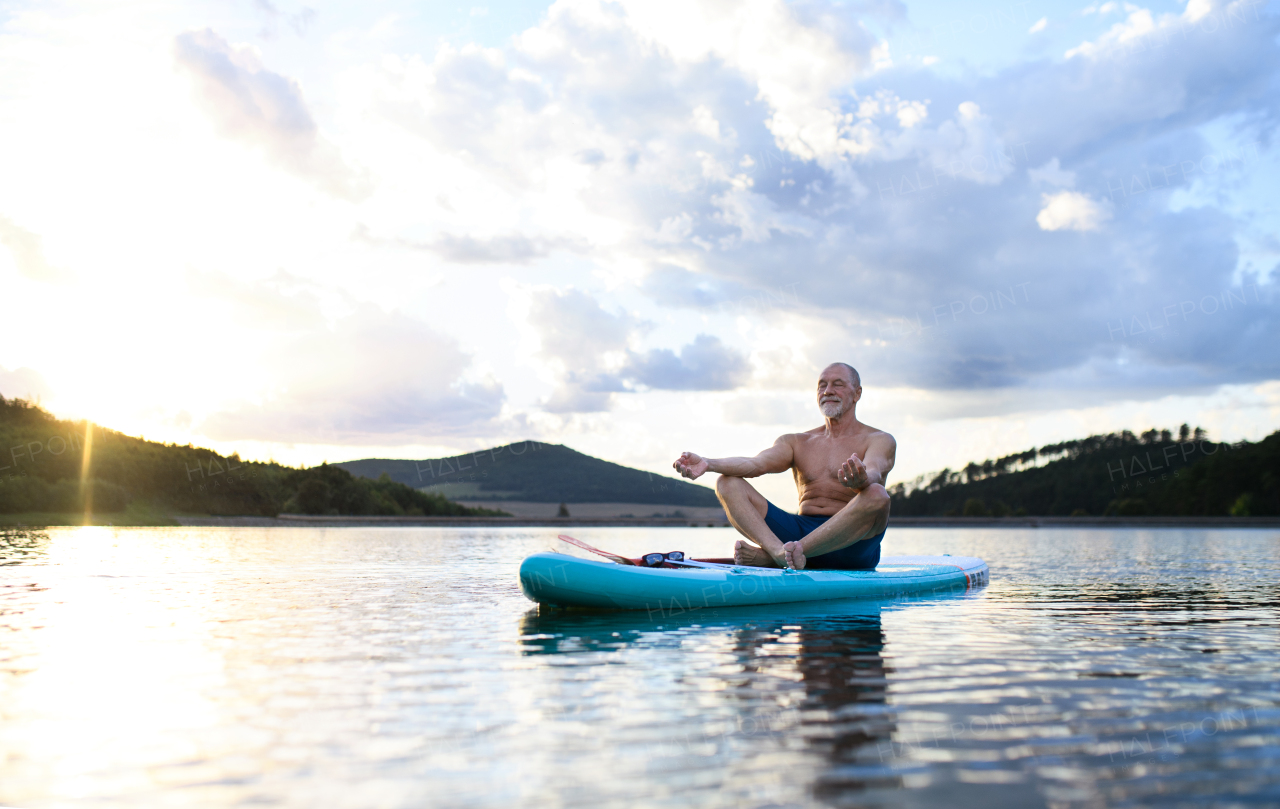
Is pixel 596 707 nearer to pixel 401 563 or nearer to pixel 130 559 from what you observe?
pixel 401 563

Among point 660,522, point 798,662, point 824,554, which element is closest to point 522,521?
point 660,522

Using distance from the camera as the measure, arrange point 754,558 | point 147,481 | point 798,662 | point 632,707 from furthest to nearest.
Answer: point 147,481 → point 754,558 → point 798,662 → point 632,707

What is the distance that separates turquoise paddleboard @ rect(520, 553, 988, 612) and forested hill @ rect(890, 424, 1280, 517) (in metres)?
126

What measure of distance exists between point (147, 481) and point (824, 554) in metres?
95.5

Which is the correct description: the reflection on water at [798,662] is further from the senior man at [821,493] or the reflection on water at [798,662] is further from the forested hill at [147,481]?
the forested hill at [147,481]

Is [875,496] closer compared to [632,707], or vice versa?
[632,707]

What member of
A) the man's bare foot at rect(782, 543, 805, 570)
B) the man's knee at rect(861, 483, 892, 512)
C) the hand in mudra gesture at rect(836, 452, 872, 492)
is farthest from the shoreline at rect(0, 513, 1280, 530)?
the hand in mudra gesture at rect(836, 452, 872, 492)

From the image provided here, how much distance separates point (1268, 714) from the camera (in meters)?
5.04

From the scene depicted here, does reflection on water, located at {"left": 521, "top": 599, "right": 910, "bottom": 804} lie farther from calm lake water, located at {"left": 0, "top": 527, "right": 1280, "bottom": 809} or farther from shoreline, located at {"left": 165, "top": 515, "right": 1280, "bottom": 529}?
shoreline, located at {"left": 165, "top": 515, "right": 1280, "bottom": 529}

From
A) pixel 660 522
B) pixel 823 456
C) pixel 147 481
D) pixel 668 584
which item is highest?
pixel 147 481

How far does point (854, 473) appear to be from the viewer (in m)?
9.85

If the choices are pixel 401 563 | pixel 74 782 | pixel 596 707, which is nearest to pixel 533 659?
pixel 596 707

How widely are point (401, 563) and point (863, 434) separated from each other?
1257cm

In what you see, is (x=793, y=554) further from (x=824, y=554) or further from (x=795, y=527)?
(x=824, y=554)
